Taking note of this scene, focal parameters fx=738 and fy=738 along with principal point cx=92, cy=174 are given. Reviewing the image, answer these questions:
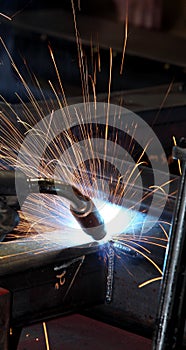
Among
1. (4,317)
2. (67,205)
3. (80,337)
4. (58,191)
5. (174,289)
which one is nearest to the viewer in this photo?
(174,289)

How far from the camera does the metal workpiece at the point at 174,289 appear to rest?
3.83ft

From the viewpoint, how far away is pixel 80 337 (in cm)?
184

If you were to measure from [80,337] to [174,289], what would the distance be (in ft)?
2.32

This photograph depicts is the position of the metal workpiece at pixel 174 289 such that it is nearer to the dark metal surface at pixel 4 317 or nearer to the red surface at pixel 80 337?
the dark metal surface at pixel 4 317

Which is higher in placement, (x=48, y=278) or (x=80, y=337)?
(x=48, y=278)

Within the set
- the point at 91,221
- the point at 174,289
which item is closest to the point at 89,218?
the point at 91,221

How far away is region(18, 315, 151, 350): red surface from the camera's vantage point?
180 centimetres

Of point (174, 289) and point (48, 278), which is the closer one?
point (174, 289)

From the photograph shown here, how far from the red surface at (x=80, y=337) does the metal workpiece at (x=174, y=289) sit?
0.61 m

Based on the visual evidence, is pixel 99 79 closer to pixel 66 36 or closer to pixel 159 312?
pixel 66 36

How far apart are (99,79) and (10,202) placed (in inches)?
126

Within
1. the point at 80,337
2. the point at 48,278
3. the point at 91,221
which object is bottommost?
the point at 80,337

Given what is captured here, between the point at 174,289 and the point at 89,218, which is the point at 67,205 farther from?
the point at 174,289

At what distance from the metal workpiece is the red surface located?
614 mm
